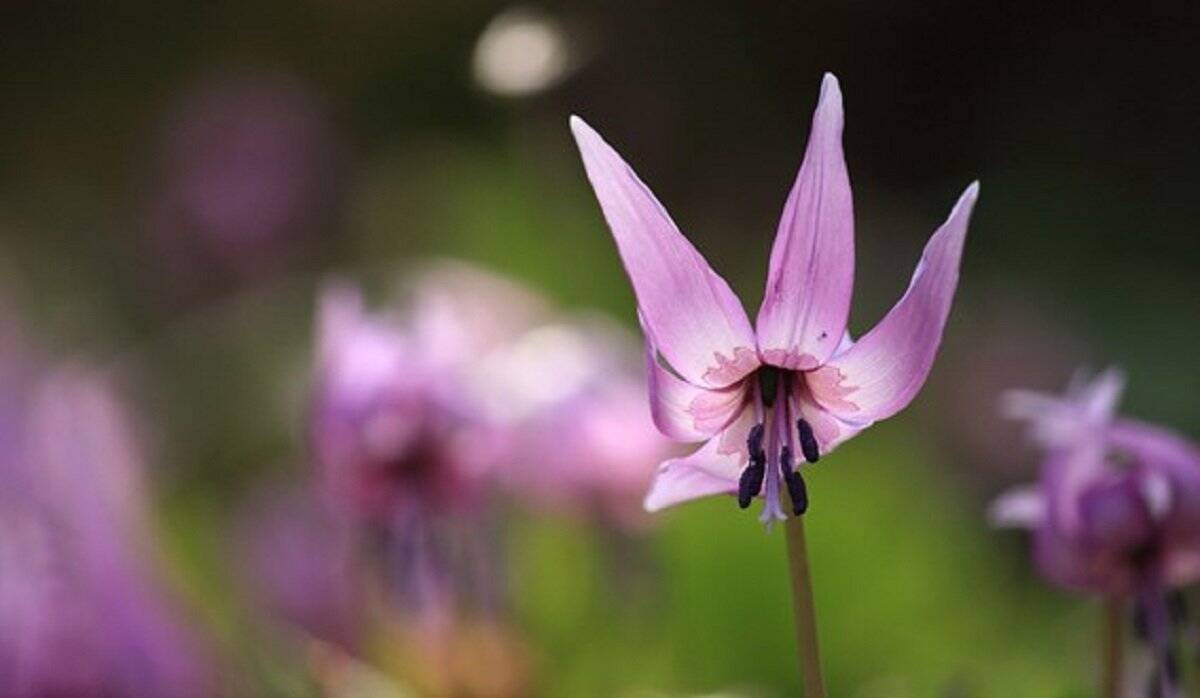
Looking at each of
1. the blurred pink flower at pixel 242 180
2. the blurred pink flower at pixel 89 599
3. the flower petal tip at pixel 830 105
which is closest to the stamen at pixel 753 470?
the flower petal tip at pixel 830 105

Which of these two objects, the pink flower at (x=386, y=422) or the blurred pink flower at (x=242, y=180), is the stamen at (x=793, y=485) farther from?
the blurred pink flower at (x=242, y=180)

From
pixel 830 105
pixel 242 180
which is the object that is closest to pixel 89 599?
pixel 830 105

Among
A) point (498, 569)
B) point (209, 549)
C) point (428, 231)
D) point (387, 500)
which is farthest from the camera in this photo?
point (428, 231)

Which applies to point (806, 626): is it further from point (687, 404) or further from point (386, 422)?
point (386, 422)

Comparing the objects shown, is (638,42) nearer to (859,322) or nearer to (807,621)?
(859,322)

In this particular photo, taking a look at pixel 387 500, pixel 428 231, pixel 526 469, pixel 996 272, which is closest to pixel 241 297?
pixel 428 231

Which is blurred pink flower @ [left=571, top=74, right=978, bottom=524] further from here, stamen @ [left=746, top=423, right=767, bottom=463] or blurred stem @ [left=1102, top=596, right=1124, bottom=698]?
blurred stem @ [left=1102, top=596, right=1124, bottom=698]
